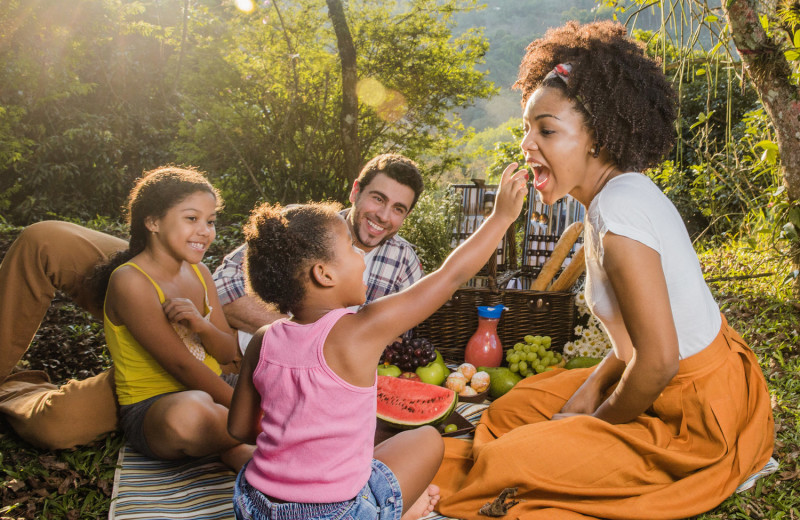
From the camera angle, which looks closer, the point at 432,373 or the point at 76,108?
the point at 432,373

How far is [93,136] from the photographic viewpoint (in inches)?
371

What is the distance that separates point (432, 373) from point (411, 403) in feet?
1.89

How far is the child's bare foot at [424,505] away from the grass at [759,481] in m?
1.04

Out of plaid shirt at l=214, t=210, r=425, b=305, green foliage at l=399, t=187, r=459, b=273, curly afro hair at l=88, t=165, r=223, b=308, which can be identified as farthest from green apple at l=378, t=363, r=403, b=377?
green foliage at l=399, t=187, r=459, b=273

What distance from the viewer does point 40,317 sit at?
3154 mm

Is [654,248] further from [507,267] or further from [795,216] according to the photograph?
[507,267]

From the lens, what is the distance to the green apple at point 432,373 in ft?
11.5

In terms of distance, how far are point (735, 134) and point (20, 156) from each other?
10684 mm

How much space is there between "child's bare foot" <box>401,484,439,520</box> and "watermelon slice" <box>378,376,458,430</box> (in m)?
0.50

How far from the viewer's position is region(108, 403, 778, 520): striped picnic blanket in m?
2.36

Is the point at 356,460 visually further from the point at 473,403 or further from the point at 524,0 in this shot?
the point at 524,0

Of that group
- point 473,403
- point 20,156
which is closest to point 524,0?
point 20,156

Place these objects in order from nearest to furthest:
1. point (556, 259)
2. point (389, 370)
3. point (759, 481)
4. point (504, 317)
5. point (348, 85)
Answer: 1. point (759, 481)
2. point (389, 370)
3. point (504, 317)
4. point (556, 259)
5. point (348, 85)

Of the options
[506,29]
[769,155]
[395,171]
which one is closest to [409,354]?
[395,171]
